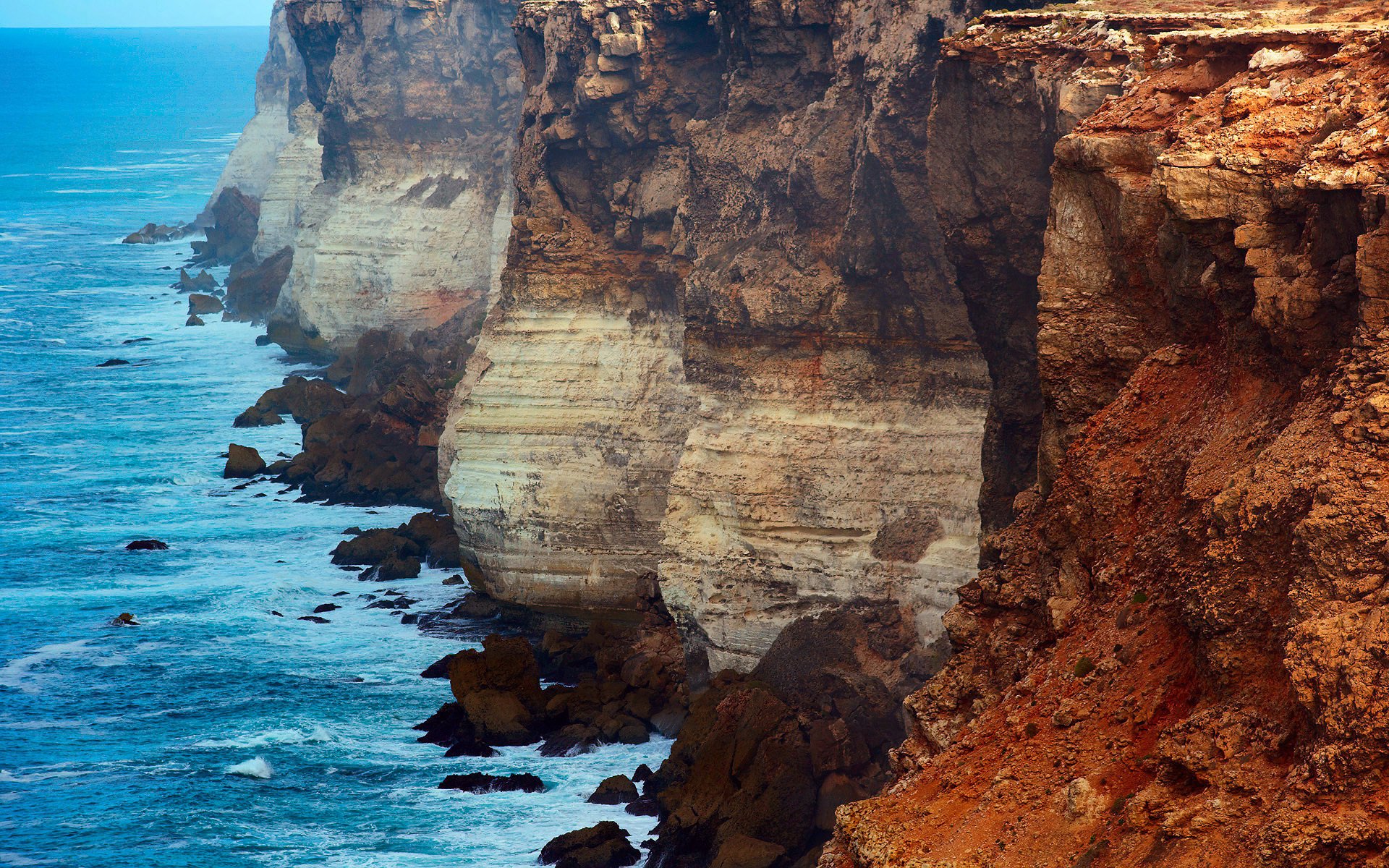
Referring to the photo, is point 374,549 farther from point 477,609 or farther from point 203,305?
point 203,305

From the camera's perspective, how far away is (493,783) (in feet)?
84.0

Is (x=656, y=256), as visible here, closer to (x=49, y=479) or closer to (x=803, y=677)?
(x=803, y=677)

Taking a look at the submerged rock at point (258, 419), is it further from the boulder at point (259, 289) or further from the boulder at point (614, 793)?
the boulder at point (614, 793)

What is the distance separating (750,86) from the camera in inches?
1089

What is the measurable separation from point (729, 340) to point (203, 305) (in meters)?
57.9

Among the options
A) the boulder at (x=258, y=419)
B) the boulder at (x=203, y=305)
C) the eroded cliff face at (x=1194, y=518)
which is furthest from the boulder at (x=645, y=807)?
the boulder at (x=203, y=305)

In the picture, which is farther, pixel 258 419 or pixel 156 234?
pixel 156 234

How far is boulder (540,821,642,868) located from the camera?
72.1 feet

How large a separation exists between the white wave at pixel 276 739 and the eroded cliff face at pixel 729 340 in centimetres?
561

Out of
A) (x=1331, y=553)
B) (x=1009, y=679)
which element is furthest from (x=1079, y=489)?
(x=1331, y=553)

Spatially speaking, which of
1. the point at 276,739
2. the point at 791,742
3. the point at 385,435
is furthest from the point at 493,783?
the point at 385,435

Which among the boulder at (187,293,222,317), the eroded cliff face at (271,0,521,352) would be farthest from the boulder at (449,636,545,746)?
the boulder at (187,293,222,317)

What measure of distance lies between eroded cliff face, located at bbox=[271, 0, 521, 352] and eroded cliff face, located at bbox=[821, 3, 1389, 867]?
141ft

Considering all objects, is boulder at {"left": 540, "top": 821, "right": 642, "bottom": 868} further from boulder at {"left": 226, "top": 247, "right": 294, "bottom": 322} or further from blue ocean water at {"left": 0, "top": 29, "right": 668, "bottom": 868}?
boulder at {"left": 226, "top": 247, "right": 294, "bottom": 322}
